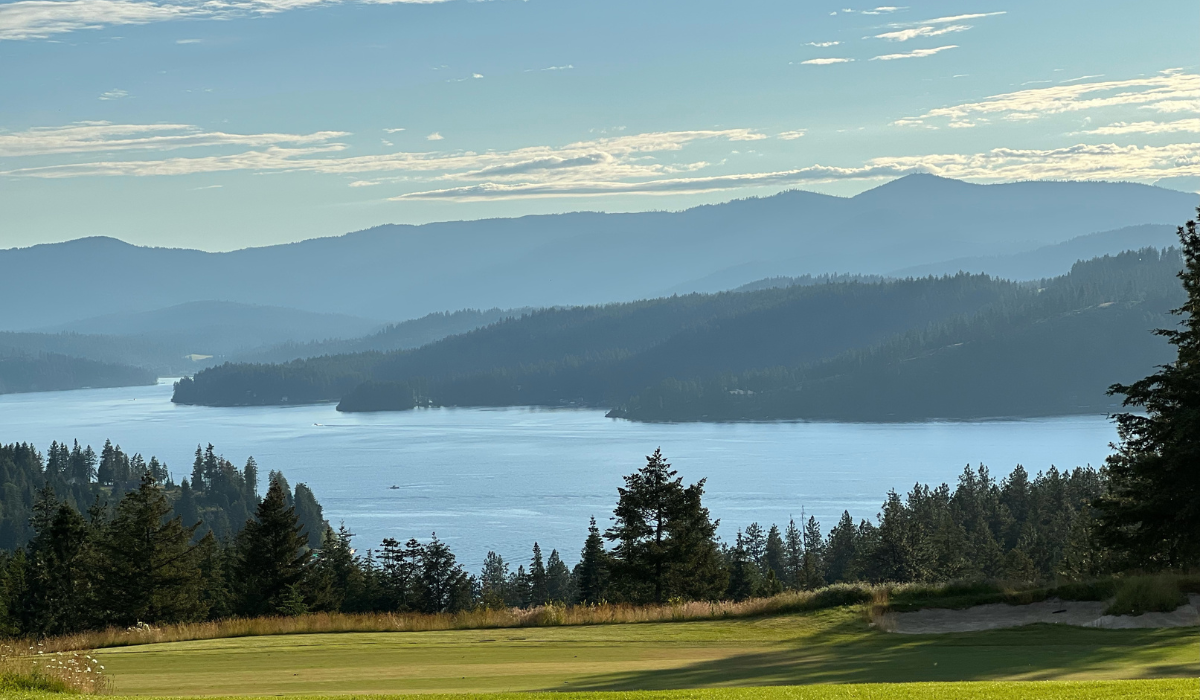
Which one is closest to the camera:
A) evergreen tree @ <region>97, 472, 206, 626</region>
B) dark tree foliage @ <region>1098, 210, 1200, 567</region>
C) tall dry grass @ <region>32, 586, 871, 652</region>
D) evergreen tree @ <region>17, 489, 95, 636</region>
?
tall dry grass @ <region>32, 586, 871, 652</region>

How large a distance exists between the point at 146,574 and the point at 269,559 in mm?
3771

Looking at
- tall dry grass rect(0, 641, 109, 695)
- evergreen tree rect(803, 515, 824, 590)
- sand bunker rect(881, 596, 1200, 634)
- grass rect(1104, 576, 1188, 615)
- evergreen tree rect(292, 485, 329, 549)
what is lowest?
evergreen tree rect(803, 515, 824, 590)

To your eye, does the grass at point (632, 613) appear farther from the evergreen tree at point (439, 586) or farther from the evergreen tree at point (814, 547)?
the evergreen tree at point (814, 547)

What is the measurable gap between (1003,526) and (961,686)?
72705 millimetres

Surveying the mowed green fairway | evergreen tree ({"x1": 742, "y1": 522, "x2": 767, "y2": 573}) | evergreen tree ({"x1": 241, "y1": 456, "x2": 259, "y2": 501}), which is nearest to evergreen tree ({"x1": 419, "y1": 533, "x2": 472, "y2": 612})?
the mowed green fairway

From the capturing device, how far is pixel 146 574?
35.6 meters

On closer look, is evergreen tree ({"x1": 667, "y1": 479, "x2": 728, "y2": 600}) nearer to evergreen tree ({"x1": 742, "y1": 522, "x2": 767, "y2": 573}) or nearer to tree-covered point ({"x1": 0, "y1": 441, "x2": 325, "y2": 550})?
evergreen tree ({"x1": 742, "y1": 522, "x2": 767, "y2": 573})

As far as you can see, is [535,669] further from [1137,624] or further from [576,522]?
[576,522]

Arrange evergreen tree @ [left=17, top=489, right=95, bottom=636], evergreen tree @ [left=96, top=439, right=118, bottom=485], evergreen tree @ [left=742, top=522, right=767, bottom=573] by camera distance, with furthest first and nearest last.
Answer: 1. evergreen tree @ [left=96, top=439, right=118, bottom=485]
2. evergreen tree @ [left=742, top=522, right=767, bottom=573]
3. evergreen tree @ [left=17, top=489, right=95, bottom=636]

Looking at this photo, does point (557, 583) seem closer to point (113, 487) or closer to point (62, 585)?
point (62, 585)

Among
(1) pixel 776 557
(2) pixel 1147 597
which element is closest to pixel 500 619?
(2) pixel 1147 597

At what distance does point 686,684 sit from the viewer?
40.2ft

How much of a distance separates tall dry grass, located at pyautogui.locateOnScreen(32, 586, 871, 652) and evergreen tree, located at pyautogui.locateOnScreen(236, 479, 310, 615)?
63.8 ft

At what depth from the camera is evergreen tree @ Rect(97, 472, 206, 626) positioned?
35250 millimetres
